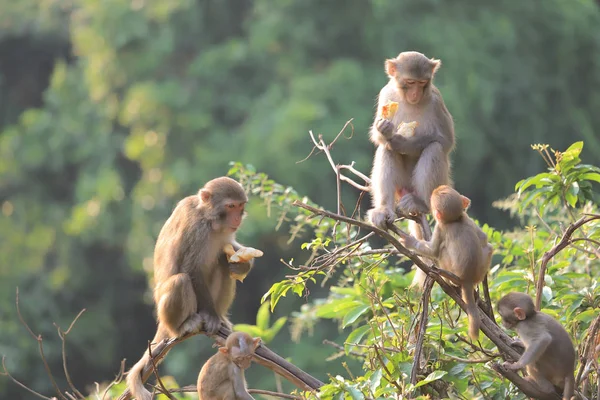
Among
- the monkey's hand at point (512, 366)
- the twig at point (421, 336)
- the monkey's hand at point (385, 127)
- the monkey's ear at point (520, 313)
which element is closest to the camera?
the twig at point (421, 336)

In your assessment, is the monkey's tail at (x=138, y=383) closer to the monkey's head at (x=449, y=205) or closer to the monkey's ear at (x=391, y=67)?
the monkey's head at (x=449, y=205)

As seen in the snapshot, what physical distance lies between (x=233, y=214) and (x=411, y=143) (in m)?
1.11

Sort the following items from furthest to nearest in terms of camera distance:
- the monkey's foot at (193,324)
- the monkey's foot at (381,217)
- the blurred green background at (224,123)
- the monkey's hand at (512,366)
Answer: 1. the blurred green background at (224,123)
2. the monkey's foot at (193,324)
3. the monkey's foot at (381,217)
4. the monkey's hand at (512,366)

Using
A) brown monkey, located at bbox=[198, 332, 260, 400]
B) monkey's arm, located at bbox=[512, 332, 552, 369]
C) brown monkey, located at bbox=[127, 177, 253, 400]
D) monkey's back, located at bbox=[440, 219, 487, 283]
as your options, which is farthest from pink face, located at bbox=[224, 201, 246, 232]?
monkey's arm, located at bbox=[512, 332, 552, 369]

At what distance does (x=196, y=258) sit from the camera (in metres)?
5.56

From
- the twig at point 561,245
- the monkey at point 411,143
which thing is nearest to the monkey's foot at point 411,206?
the monkey at point 411,143

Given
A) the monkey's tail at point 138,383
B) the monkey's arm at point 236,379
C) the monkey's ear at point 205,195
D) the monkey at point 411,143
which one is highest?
the monkey at point 411,143

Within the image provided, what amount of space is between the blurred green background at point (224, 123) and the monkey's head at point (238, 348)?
10.2m

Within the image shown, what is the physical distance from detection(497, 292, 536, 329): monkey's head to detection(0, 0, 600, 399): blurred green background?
36.1 ft

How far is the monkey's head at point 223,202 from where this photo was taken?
555 centimetres

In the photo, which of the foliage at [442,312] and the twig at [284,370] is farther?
the twig at [284,370]

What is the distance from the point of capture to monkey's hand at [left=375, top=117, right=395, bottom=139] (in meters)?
5.08

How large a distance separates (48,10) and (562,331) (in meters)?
19.8

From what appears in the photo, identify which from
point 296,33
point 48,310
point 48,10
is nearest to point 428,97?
point 296,33
